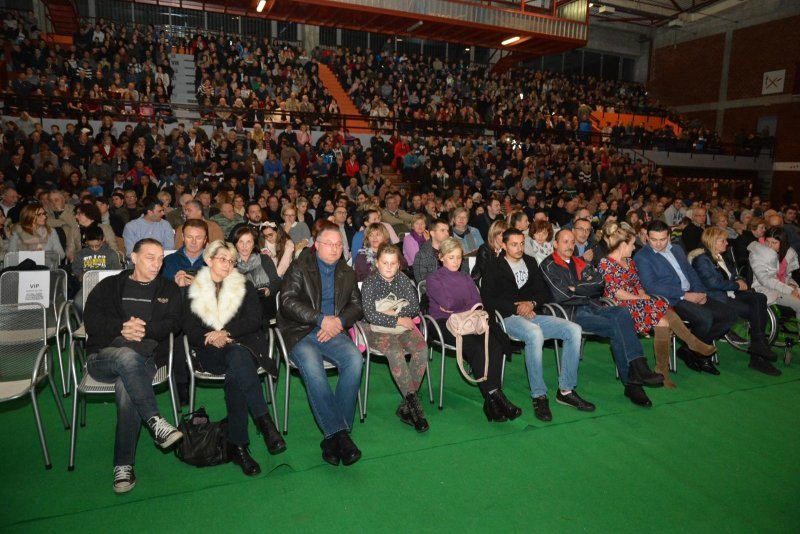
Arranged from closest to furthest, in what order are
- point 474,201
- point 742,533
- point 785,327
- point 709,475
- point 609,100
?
1. point 742,533
2. point 709,475
3. point 785,327
4. point 474,201
5. point 609,100

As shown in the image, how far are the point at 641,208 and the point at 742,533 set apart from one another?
10.2m

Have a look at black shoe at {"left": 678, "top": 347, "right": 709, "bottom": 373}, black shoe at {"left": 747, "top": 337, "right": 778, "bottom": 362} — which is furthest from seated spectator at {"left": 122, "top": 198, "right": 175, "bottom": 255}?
black shoe at {"left": 747, "top": 337, "right": 778, "bottom": 362}

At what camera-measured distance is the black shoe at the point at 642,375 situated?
412cm

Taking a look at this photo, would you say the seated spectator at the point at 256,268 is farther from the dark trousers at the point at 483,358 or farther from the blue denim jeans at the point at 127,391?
the dark trousers at the point at 483,358

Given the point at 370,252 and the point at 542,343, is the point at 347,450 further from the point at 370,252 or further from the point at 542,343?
the point at 370,252

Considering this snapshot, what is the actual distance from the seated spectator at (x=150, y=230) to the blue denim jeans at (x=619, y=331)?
472 cm

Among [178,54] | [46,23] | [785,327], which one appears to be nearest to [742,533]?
[785,327]

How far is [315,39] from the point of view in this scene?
2147 centimetres

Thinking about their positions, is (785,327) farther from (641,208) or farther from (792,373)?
(641,208)

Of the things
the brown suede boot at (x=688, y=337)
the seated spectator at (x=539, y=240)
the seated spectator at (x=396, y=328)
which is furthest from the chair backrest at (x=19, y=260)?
the brown suede boot at (x=688, y=337)

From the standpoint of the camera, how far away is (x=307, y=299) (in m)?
3.66

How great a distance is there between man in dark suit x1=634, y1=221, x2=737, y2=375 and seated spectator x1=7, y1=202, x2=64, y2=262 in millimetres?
5699

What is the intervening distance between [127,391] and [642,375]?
3.73m

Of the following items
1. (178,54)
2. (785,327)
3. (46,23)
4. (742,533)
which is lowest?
(742,533)
